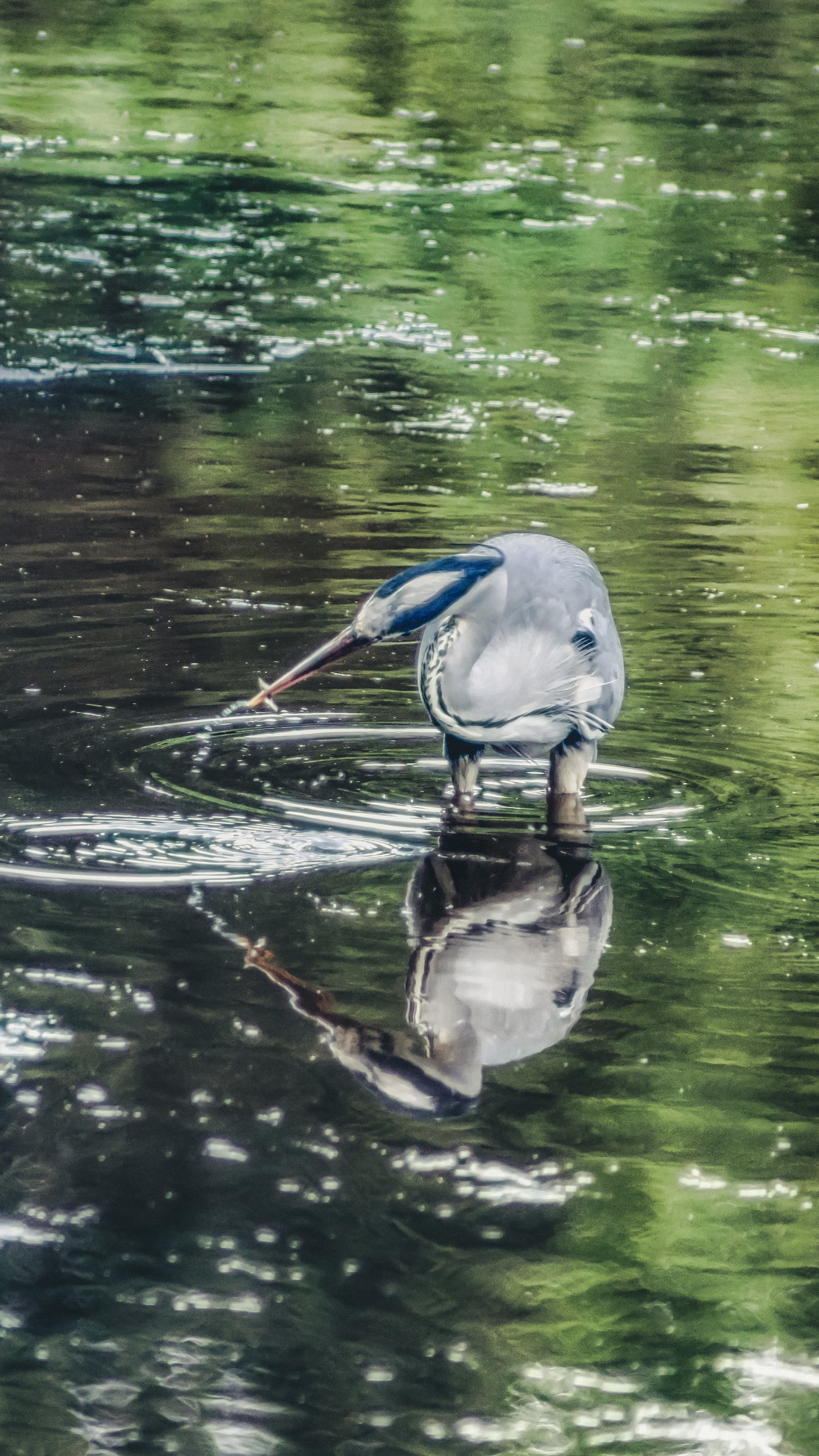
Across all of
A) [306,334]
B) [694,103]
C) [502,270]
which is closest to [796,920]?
[306,334]

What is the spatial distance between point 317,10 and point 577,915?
23.1 metres

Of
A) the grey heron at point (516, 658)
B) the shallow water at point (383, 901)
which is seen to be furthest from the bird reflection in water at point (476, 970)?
the grey heron at point (516, 658)

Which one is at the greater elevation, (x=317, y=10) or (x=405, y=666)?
(x=317, y=10)

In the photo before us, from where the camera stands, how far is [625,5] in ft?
90.9

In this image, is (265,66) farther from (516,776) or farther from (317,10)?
(516,776)

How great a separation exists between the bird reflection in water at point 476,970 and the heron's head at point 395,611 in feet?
2.16

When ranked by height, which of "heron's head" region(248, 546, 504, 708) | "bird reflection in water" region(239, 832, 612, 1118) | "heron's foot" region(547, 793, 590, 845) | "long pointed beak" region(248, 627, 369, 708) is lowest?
"heron's foot" region(547, 793, 590, 845)

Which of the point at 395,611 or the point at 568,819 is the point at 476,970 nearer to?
the point at 395,611

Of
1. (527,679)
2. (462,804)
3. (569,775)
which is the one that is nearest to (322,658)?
(527,679)

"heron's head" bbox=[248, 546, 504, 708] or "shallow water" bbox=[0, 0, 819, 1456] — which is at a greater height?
"heron's head" bbox=[248, 546, 504, 708]

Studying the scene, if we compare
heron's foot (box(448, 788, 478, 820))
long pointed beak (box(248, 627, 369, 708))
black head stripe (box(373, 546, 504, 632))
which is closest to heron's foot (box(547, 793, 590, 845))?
heron's foot (box(448, 788, 478, 820))

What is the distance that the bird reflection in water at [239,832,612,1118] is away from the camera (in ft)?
13.9

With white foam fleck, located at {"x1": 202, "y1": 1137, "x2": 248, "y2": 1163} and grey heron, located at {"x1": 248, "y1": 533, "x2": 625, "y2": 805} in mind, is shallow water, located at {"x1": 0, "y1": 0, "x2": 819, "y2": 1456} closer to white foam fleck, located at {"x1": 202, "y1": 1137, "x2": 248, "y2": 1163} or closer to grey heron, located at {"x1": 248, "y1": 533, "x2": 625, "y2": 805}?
white foam fleck, located at {"x1": 202, "y1": 1137, "x2": 248, "y2": 1163}

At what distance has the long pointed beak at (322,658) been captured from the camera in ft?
16.4
